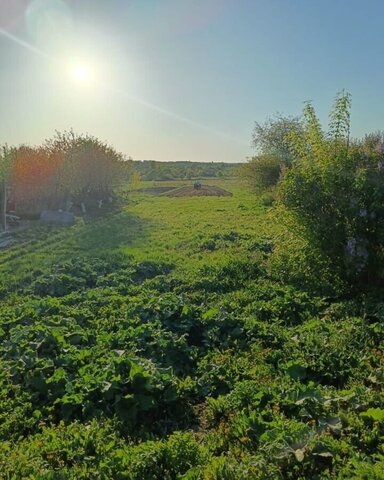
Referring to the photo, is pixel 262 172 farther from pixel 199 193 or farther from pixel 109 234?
pixel 109 234

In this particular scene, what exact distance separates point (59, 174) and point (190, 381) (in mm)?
25200

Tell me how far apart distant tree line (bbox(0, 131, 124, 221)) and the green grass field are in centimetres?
1682

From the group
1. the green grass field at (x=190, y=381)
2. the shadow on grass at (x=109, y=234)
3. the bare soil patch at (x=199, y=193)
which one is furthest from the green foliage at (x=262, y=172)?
the green grass field at (x=190, y=381)

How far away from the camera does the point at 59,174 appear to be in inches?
1089

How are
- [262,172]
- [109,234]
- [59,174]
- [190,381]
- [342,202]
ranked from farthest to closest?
[262,172]
[59,174]
[109,234]
[342,202]
[190,381]

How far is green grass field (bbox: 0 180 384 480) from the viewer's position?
10.5 ft

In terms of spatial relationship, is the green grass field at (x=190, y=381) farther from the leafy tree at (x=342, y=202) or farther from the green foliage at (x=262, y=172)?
the green foliage at (x=262, y=172)

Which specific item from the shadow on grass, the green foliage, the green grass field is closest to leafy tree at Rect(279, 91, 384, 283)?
the green grass field

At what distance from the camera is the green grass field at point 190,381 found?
3186 mm

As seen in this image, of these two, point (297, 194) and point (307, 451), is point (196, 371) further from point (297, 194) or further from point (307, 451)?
point (297, 194)

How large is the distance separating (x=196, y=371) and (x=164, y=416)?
864 millimetres

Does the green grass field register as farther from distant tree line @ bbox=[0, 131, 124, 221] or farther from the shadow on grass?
distant tree line @ bbox=[0, 131, 124, 221]

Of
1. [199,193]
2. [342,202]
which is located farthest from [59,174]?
[342,202]

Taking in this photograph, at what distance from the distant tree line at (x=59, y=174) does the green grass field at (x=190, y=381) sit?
1682 cm
